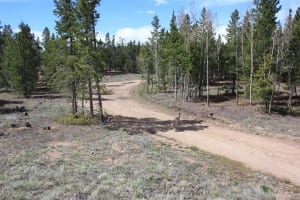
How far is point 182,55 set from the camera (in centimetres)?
4484

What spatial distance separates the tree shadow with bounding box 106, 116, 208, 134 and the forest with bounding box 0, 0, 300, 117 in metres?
2.14

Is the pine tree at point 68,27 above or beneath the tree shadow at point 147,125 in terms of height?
above

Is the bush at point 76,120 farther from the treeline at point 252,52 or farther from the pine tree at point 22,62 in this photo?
the pine tree at point 22,62

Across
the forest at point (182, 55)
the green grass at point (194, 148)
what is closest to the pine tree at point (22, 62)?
the forest at point (182, 55)

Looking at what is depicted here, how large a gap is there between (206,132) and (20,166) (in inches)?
605

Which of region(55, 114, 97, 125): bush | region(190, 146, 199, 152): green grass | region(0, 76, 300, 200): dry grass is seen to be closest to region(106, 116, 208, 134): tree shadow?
region(55, 114, 97, 125): bush

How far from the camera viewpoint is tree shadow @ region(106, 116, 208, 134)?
30234mm

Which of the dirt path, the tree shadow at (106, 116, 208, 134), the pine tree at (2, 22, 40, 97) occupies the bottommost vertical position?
the dirt path

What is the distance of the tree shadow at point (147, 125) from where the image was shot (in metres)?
30.2

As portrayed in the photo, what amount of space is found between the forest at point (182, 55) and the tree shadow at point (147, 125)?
214cm

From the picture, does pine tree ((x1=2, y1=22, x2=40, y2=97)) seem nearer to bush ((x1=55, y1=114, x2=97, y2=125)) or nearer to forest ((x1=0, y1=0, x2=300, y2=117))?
forest ((x1=0, y1=0, x2=300, y2=117))

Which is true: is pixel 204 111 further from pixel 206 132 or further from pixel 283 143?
pixel 283 143

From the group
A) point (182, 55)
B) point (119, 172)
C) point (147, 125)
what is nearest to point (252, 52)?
point (182, 55)

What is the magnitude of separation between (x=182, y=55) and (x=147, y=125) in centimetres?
1534
